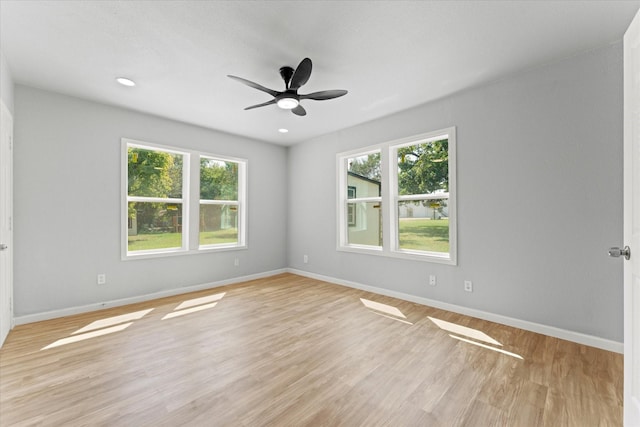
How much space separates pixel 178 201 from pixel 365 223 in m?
3.06

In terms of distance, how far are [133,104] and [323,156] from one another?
2.98 m

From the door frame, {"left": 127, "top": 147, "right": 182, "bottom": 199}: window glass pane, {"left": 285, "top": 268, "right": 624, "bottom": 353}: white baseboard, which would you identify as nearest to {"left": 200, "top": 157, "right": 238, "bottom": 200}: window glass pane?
{"left": 127, "top": 147, "right": 182, "bottom": 199}: window glass pane

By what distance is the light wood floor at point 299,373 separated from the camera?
65.5 inches

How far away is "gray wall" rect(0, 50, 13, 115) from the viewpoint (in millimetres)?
2497

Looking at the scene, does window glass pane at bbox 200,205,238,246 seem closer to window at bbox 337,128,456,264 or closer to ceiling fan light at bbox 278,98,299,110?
window at bbox 337,128,456,264

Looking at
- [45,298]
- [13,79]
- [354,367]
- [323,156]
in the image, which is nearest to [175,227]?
[45,298]


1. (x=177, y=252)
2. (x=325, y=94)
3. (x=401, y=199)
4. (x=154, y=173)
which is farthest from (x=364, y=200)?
(x=154, y=173)

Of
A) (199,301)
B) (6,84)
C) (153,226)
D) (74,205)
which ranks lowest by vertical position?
(199,301)

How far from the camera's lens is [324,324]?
121 inches

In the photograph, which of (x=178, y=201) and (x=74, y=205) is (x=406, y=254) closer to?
(x=178, y=201)

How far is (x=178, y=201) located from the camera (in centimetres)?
438

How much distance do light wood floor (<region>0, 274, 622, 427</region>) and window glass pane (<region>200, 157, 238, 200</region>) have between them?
2.19 metres

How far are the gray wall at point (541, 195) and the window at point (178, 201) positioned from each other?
3.21 meters

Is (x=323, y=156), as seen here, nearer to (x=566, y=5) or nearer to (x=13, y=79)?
(x=566, y=5)
